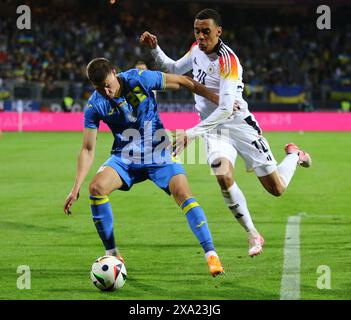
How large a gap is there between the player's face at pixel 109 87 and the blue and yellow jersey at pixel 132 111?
4.3 inches

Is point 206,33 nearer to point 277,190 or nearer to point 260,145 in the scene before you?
point 260,145

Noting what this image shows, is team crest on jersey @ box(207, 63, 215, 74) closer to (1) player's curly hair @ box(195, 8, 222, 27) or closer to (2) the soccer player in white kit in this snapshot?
(2) the soccer player in white kit

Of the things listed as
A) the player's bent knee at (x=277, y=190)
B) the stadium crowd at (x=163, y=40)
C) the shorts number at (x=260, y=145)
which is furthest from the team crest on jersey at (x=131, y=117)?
the stadium crowd at (x=163, y=40)

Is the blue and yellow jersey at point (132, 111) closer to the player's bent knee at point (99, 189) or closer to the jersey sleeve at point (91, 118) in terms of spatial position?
the jersey sleeve at point (91, 118)

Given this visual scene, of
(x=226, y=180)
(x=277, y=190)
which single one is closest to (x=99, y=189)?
(x=226, y=180)

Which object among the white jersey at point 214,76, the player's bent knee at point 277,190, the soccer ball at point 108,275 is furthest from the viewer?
the player's bent knee at point 277,190

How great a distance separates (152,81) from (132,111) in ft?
1.12

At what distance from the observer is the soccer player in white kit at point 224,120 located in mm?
8688

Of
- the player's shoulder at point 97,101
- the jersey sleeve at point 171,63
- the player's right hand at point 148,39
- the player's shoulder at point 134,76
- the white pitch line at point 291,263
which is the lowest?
the white pitch line at point 291,263

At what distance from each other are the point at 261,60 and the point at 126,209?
3130 cm

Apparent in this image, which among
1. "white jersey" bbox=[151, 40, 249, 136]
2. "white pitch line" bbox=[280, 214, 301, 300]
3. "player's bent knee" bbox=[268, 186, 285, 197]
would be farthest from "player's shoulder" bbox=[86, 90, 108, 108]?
"player's bent knee" bbox=[268, 186, 285, 197]

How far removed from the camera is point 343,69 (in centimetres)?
4291

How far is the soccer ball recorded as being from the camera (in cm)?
736
